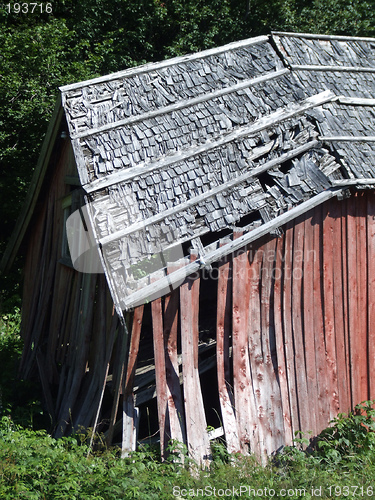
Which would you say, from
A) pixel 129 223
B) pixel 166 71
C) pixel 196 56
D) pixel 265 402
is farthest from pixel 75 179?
pixel 265 402

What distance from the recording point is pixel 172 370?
5.71 meters

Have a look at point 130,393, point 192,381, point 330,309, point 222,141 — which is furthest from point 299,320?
point 222,141

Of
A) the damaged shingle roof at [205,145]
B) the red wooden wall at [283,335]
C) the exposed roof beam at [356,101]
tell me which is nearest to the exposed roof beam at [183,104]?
the damaged shingle roof at [205,145]

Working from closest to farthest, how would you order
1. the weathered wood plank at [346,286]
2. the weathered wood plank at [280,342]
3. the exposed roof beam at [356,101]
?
the weathered wood plank at [280,342] < the weathered wood plank at [346,286] < the exposed roof beam at [356,101]

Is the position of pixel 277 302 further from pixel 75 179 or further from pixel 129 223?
pixel 75 179

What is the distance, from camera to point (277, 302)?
241 inches

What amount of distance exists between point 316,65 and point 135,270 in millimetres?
4387

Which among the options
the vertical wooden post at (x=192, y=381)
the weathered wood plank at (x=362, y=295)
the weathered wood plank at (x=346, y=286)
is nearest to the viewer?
the vertical wooden post at (x=192, y=381)

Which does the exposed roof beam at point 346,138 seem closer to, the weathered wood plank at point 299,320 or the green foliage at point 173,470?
the weathered wood plank at point 299,320

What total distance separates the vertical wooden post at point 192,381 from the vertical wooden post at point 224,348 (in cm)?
27

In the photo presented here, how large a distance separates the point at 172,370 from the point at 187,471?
108 centimetres

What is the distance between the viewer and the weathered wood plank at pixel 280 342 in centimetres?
599

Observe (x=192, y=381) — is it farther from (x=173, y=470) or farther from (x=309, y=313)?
(x=309, y=313)

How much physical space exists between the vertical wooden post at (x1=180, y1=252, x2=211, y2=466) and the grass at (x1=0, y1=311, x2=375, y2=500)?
0.17 m
